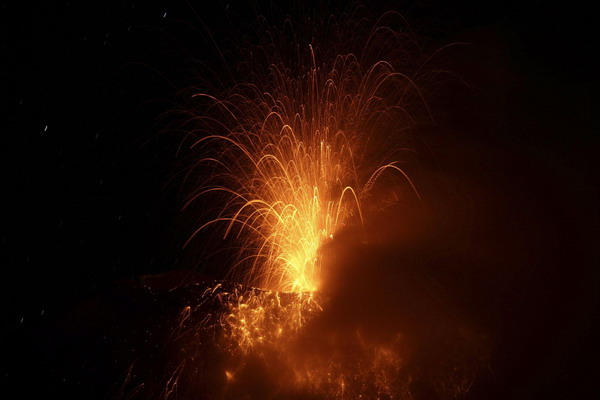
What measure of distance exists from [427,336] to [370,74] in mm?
6375

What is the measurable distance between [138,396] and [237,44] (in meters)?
8.52

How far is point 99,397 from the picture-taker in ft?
30.3

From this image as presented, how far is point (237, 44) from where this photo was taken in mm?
12578

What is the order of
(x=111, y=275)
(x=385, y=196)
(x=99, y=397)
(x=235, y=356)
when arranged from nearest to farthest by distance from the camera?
(x=235, y=356) → (x=99, y=397) → (x=385, y=196) → (x=111, y=275)

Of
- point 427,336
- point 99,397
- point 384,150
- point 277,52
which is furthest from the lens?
point 277,52

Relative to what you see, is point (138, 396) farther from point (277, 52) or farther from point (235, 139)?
point (277, 52)

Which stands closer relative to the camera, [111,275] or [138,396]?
[138,396]

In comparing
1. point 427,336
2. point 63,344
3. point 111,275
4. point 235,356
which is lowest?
point 111,275

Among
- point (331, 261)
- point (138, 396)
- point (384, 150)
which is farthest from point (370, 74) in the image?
point (138, 396)

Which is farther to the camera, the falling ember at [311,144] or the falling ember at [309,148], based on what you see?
the falling ember at [311,144]

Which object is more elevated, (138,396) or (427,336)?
(427,336)

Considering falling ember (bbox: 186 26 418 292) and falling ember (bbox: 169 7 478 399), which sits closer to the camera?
falling ember (bbox: 169 7 478 399)

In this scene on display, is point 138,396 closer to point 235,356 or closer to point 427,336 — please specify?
point 235,356

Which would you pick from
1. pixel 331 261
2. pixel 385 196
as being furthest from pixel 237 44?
pixel 331 261
